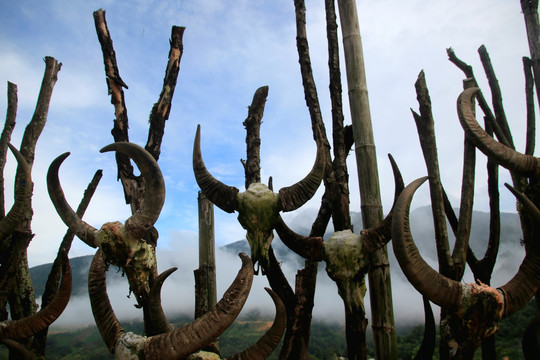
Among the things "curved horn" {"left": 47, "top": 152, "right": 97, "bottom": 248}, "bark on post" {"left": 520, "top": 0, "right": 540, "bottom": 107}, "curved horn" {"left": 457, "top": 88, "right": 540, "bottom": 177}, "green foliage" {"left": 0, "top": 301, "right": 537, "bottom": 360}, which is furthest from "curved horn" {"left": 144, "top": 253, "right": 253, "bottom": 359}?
"green foliage" {"left": 0, "top": 301, "right": 537, "bottom": 360}

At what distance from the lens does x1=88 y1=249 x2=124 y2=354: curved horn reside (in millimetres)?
3088

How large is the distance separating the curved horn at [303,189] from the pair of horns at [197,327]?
773 millimetres

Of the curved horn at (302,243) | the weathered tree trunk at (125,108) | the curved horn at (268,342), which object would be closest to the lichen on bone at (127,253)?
the weathered tree trunk at (125,108)

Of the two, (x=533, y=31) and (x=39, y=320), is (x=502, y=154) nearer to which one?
(x=533, y=31)

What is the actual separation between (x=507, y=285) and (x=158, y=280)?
3110 mm

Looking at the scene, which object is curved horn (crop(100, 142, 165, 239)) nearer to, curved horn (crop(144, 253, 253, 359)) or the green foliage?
curved horn (crop(144, 253, 253, 359))

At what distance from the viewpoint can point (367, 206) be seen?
13.3 ft

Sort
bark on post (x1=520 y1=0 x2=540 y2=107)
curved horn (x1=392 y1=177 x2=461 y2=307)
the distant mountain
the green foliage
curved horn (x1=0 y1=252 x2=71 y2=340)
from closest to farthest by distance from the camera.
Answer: curved horn (x1=392 y1=177 x2=461 y2=307)
curved horn (x1=0 y1=252 x2=71 y2=340)
bark on post (x1=520 y1=0 x2=540 y2=107)
the green foliage
the distant mountain

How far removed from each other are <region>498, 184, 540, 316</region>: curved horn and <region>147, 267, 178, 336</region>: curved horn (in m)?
3.01

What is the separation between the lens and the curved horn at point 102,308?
10.1ft

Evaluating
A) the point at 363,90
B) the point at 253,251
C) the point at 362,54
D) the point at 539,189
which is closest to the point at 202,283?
the point at 253,251

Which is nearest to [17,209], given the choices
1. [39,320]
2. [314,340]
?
[39,320]

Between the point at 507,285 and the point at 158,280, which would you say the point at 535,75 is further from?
the point at 158,280

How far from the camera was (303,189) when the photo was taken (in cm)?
361
